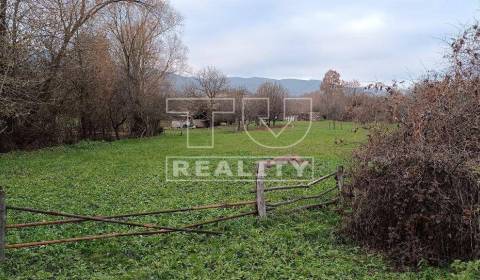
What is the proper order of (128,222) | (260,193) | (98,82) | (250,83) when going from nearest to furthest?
(128,222), (260,193), (98,82), (250,83)

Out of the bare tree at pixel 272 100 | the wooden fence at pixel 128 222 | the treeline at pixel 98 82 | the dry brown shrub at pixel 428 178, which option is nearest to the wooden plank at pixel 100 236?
the wooden fence at pixel 128 222

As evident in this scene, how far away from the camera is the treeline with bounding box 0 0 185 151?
13.7 metres

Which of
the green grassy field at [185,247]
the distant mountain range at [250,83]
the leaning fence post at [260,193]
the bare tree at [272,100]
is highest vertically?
the distant mountain range at [250,83]

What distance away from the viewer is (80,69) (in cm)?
2105

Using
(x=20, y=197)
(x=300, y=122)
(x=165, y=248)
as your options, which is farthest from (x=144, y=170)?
(x=300, y=122)

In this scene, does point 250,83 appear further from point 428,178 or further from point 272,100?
point 428,178

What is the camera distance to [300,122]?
46.3m

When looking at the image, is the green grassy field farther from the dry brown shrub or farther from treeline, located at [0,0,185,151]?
treeline, located at [0,0,185,151]

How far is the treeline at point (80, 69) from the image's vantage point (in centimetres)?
1368

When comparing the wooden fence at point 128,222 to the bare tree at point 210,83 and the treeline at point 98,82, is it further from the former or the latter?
the bare tree at point 210,83

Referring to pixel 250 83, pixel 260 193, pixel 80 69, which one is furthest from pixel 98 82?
pixel 250 83

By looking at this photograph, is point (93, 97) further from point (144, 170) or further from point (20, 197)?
point (20, 197)

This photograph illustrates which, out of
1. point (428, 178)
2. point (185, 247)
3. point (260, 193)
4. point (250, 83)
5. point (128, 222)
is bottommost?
point (185, 247)

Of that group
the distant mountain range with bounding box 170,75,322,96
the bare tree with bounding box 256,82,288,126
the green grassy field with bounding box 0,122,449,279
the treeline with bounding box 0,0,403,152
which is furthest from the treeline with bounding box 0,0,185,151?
the bare tree with bounding box 256,82,288,126
